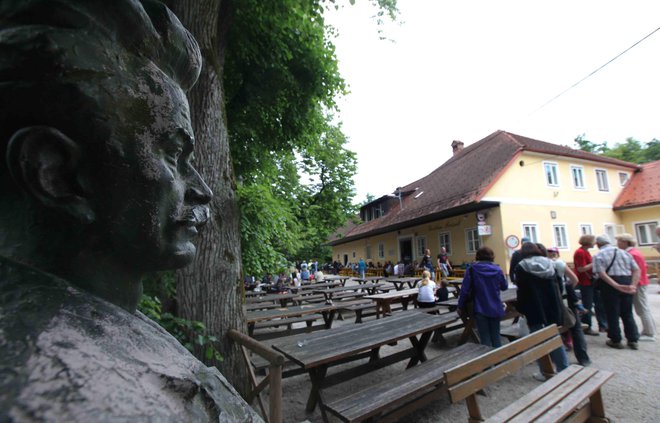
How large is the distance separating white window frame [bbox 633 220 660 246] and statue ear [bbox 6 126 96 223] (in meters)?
22.2

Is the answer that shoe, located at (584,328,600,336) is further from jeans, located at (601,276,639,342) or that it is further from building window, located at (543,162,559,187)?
building window, located at (543,162,559,187)

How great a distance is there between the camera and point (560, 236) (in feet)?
50.0

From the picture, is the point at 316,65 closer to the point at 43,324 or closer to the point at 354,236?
the point at 43,324

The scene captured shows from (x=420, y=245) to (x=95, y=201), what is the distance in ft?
62.7

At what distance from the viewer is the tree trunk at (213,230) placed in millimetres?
3271

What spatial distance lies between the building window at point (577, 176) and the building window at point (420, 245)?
7.63 m

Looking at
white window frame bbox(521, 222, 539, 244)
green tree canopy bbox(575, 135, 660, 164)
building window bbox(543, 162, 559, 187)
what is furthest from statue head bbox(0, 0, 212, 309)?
green tree canopy bbox(575, 135, 660, 164)

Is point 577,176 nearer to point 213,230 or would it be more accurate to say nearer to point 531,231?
point 531,231

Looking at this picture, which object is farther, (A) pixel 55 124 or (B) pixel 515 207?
(B) pixel 515 207

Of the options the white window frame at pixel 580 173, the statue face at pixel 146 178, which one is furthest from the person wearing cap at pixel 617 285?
the white window frame at pixel 580 173

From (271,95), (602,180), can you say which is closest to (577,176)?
(602,180)

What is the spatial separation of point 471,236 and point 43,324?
54.6 feet

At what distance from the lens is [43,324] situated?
567 millimetres

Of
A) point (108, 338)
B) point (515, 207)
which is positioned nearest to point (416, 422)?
point (108, 338)
